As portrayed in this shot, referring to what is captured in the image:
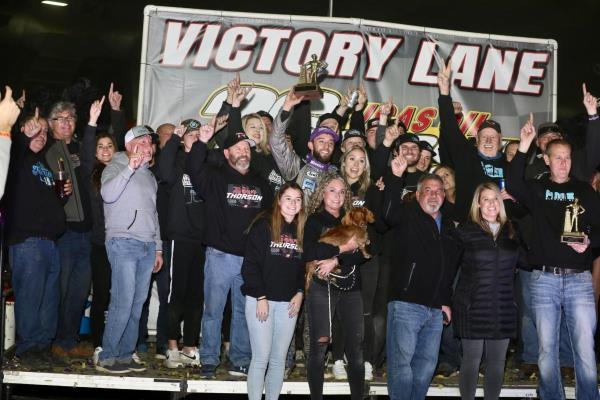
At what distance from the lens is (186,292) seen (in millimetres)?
7430

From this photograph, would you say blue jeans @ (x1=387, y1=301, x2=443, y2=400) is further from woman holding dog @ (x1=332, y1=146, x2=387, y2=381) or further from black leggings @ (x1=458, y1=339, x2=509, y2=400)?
woman holding dog @ (x1=332, y1=146, x2=387, y2=381)

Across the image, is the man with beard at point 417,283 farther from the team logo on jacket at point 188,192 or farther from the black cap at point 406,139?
the team logo on jacket at point 188,192

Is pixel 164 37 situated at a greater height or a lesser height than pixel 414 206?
greater

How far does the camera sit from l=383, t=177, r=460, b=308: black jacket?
21.4 feet

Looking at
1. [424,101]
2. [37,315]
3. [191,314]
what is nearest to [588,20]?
[424,101]

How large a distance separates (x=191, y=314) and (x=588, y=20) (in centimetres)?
1304

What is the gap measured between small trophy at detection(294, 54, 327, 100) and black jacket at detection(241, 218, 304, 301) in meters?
1.58

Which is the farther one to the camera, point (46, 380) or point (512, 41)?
point (512, 41)

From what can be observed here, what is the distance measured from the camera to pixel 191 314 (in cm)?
739

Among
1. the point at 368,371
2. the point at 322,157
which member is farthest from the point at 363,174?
the point at 368,371

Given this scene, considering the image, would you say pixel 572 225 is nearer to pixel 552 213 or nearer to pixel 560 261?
pixel 552 213

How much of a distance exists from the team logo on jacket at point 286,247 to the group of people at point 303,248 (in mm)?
12

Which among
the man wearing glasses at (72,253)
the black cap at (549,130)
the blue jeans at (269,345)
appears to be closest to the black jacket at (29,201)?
the man wearing glasses at (72,253)

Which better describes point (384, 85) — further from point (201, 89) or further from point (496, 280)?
point (496, 280)
